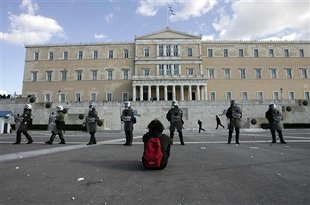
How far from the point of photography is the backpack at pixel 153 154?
5486 millimetres

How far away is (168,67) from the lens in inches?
2434

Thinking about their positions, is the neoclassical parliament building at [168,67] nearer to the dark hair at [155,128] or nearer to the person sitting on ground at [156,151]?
the dark hair at [155,128]

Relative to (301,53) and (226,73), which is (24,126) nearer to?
(226,73)

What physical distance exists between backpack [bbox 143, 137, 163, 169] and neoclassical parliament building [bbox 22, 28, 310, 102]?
2184 inches

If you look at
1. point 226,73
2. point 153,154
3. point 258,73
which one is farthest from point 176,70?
point 153,154

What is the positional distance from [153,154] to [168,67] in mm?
57139

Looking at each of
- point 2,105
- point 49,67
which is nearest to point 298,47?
point 49,67

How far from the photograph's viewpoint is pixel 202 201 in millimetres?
3441

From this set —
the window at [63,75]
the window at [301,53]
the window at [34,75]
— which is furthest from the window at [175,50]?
the window at [34,75]

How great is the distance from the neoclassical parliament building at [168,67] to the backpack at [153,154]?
182ft

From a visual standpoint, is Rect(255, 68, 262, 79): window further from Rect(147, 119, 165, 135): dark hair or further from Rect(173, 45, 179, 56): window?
Rect(147, 119, 165, 135): dark hair

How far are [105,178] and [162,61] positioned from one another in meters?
58.0

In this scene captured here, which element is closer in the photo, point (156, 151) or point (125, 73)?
point (156, 151)

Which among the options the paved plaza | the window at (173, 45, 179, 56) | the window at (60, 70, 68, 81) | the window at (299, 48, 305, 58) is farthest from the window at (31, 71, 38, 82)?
the window at (299, 48, 305, 58)
